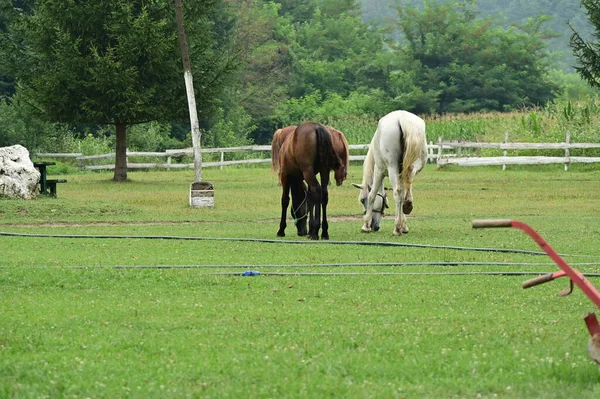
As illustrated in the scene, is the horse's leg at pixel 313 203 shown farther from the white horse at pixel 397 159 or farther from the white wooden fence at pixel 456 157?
the white wooden fence at pixel 456 157

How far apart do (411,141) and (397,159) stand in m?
0.79

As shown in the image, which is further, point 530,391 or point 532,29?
point 532,29

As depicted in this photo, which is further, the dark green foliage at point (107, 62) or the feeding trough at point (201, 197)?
the dark green foliage at point (107, 62)

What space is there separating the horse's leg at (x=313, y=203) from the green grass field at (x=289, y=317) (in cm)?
74

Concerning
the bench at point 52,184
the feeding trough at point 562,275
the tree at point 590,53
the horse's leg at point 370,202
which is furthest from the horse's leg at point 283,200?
the tree at point 590,53

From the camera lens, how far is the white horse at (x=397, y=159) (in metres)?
18.8

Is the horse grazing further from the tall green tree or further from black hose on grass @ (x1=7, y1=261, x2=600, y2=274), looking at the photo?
the tall green tree

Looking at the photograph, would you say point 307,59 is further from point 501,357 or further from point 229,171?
point 501,357

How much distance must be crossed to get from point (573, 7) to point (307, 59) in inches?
2946

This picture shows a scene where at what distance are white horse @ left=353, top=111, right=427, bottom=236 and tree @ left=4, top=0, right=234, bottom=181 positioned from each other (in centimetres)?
1777

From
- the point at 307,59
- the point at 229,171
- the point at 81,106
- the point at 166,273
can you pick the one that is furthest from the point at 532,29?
the point at 166,273

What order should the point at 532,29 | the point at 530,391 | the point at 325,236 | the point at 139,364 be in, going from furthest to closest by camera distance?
the point at 532,29, the point at 325,236, the point at 139,364, the point at 530,391

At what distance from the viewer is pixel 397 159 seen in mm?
19375

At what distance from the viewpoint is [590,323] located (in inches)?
285
